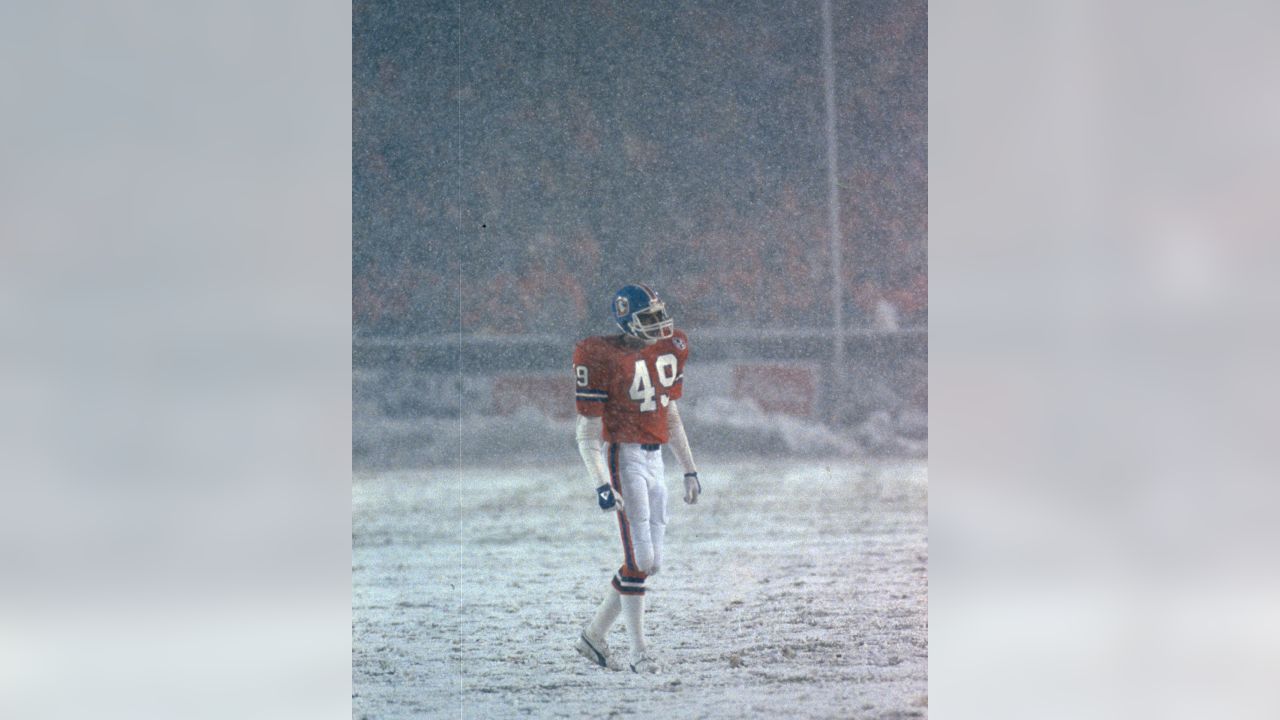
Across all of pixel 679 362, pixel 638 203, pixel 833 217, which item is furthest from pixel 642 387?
pixel 833 217

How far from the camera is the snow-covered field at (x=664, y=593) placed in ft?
11.9

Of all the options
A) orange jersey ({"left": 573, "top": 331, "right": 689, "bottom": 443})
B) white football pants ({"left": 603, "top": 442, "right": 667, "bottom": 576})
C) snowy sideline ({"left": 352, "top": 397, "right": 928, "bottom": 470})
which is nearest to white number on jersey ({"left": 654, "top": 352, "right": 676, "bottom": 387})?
orange jersey ({"left": 573, "top": 331, "right": 689, "bottom": 443})

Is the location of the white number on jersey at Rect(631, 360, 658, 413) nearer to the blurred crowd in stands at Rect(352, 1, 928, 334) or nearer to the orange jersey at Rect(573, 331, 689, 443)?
the orange jersey at Rect(573, 331, 689, 443)

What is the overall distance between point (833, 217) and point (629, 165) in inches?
27.2

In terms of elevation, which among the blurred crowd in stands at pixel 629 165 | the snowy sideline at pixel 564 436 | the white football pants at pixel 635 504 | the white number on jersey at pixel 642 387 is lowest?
the white football pants at pixel 635 504

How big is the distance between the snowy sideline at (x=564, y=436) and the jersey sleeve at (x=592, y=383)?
9cm

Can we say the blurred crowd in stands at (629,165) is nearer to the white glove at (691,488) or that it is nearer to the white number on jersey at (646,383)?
the white number on jersey at (646,383)

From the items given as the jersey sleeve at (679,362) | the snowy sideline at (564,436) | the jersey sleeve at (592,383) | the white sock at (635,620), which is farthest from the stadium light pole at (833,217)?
the white sock at (635,620)

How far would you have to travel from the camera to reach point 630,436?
3.65 metres

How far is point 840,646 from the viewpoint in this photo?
3.71 meters

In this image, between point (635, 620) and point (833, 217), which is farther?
point (833, 217)

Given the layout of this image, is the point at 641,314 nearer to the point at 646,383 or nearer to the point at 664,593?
the point at 646,383
